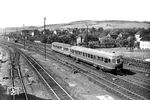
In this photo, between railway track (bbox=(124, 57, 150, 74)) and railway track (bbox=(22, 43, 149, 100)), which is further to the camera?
railway track (bbox=(124, 57, 150, 74))

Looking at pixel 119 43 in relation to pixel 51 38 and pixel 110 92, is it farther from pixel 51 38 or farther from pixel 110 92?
pixel 110 92

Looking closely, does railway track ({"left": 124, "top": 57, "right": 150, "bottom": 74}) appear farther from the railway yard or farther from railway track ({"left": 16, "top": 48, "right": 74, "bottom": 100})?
railway track ({"left": 16, "top": 48, "right": 74, "bottom": 100})

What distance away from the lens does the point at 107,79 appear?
2416 centimetres

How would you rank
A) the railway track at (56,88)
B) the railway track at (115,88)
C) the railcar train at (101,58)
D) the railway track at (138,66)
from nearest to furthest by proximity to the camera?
the railway track at (115,88), the railway track at (56,88), the railcar train at (101,58), the railway track at (138,66)

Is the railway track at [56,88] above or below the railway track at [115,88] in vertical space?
below

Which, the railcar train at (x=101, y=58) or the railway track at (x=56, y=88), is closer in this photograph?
the railway track at (x=56, y=88)

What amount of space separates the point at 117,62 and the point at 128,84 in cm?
412

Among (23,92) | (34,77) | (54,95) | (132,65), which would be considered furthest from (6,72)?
(132,65)

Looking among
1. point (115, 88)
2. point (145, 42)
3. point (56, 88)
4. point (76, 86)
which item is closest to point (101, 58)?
point (76, 86)

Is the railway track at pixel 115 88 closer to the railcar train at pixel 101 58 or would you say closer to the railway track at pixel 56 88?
the railcar train at pixel 101 58

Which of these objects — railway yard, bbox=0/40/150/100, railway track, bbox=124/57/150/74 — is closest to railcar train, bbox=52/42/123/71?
railway yard, bbox=0/40/150/100

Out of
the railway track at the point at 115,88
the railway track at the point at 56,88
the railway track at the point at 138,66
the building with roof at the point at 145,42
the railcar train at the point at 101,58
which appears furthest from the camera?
the building with roof at the point at 145,42

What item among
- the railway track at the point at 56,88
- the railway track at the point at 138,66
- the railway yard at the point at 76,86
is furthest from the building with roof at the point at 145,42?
the railway track at the point at 56,88

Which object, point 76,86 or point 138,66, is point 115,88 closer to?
point 76,86
